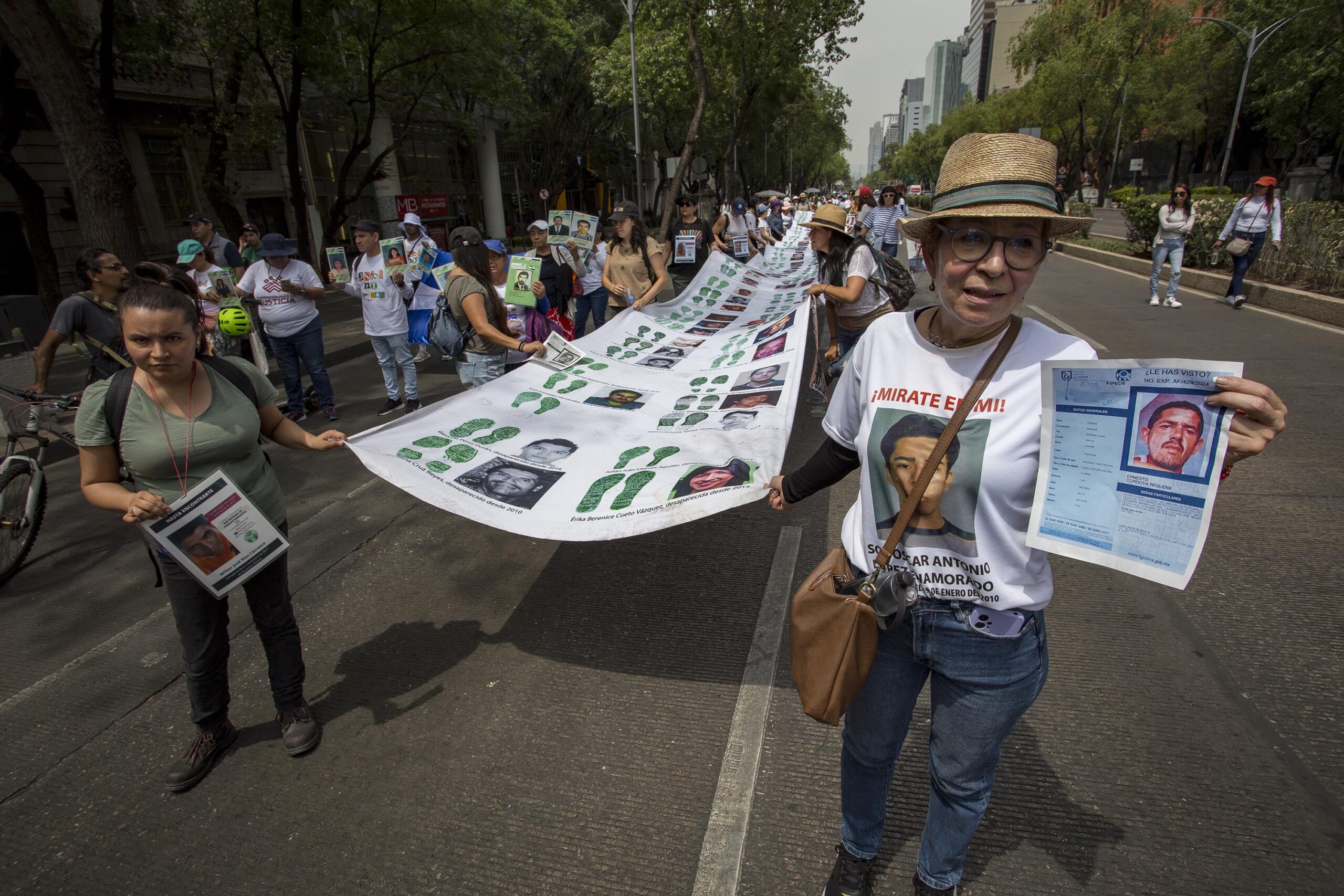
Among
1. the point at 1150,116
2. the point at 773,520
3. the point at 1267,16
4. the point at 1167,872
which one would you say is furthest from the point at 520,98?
the point at 1150,116

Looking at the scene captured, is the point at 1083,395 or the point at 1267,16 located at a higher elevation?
the point at 1267,16

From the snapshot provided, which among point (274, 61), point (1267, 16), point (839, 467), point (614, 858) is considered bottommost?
point (614, 858)

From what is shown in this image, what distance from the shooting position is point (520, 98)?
22.9 metres

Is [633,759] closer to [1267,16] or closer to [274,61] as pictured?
[274,61]

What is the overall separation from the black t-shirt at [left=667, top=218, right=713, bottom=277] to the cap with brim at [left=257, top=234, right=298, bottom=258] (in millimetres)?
5650

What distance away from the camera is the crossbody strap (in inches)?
61.6

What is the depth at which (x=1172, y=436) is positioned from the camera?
4.42 ft

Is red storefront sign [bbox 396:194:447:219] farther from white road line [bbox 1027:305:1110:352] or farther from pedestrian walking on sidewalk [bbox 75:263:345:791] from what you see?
pedestrian walking on sidewalk [bbox 75:263:345:791]

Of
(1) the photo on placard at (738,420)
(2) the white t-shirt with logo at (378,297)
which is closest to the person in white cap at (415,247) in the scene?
(2) the white t-shirt with logo at (378,297)

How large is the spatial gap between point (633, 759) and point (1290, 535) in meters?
4.21

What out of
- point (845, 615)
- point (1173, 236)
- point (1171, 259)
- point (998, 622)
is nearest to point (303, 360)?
point (845, 615)

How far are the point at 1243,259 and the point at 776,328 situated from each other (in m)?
10.0

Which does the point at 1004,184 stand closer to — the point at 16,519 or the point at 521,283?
the point at 521,283

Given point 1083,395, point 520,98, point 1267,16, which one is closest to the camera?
point 1083,395
